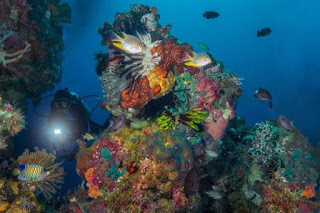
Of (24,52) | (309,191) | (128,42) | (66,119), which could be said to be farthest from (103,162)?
(309,191)

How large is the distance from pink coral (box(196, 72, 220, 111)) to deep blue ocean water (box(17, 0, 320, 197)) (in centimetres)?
1530

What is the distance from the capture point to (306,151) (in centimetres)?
565

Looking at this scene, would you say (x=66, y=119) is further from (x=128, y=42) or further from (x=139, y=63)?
(x=128, y=42)

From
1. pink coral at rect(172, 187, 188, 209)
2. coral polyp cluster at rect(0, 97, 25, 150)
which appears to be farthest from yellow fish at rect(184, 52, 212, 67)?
coral polyp cluster at rect(0, 97, 25, 150)

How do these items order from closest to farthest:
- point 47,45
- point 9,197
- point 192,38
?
point 9,197 → point 47,45 → point 192,38

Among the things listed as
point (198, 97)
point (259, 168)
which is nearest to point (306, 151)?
point (259, 168)

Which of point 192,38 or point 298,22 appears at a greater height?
point 298,22

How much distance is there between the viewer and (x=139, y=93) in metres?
4.72

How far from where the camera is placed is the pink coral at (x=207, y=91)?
499 centimetres

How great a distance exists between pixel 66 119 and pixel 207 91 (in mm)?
5760

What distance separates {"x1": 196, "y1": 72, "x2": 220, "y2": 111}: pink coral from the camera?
4.99 m

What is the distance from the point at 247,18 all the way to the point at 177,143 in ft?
381

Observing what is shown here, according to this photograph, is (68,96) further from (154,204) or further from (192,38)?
(192,38)

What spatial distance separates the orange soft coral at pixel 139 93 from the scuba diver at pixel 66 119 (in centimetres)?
380
